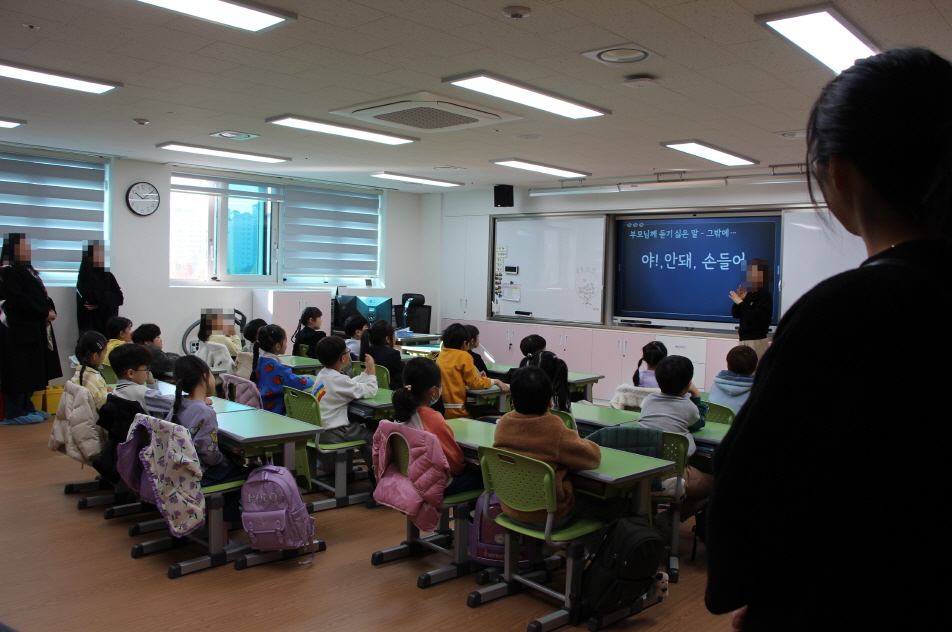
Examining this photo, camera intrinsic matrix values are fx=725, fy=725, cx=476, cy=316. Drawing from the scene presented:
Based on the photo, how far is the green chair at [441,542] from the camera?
3491mm

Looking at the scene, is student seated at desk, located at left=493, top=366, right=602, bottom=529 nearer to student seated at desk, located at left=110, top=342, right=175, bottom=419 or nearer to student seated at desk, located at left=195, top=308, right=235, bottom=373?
student seated at desk, located at left=110, top=342, right=175, bottom=419

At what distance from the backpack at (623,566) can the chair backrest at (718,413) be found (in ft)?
4.91

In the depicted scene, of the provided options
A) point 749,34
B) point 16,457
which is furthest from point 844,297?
point 16,457

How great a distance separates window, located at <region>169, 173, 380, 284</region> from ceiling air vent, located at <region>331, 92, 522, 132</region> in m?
4.34

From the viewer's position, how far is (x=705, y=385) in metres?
8.23

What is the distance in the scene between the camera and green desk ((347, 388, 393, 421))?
15.4ft

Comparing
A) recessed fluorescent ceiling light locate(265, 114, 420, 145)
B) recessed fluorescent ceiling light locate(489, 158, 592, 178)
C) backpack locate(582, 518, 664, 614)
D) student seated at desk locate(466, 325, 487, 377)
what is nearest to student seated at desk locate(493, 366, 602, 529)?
backpack locate(582, 518, 664, 614)

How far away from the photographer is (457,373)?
5.09 m

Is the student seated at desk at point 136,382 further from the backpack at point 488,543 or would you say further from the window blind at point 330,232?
the window blind at point 330,232

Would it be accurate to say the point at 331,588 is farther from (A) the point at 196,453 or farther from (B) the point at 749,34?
(B) the point at 749,34

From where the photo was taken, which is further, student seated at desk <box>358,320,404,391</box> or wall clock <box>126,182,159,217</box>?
wall clock <box>126,182,159,217</box>

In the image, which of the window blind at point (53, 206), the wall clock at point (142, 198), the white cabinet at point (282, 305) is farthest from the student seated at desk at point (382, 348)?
the window blind at point (53, 206)

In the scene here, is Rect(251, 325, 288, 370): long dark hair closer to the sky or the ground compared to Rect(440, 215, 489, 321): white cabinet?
closer to the ground

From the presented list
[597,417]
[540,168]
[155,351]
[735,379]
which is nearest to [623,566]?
[597,417]
